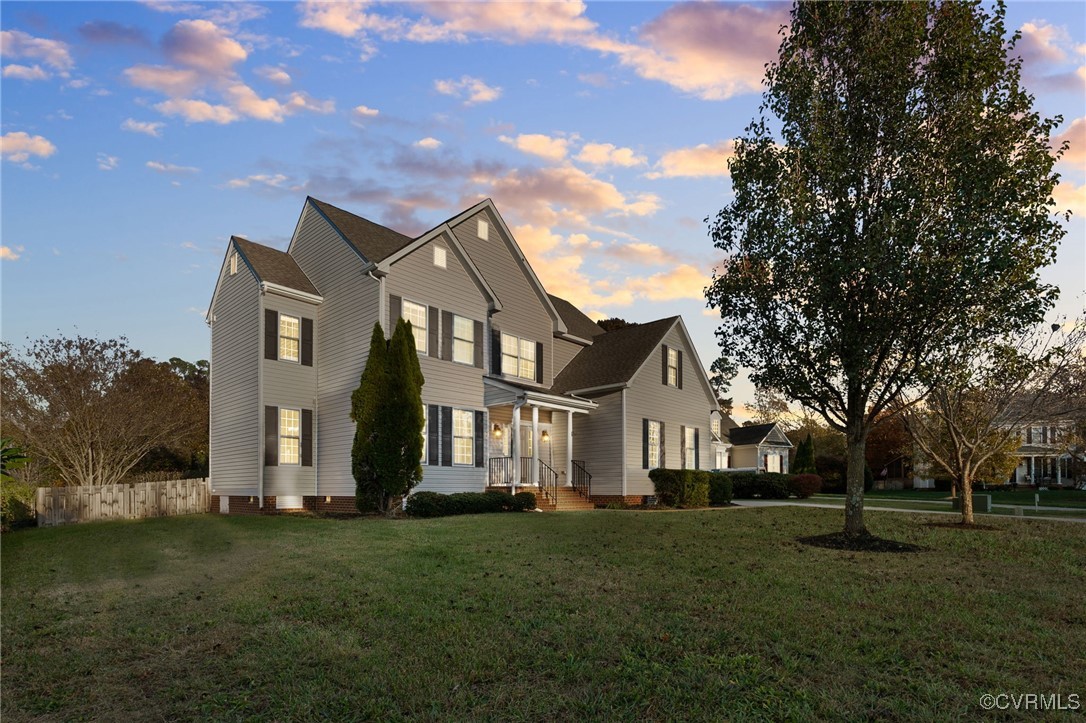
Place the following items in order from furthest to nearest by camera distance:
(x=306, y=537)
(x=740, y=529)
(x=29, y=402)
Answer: (x=29, y=402), (x=740, y=529), (x=306, y=537)

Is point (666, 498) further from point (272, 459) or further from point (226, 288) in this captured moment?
point (226, 288)

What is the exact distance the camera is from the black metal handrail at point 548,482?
2439 cm

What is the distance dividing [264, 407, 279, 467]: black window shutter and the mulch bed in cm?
1434

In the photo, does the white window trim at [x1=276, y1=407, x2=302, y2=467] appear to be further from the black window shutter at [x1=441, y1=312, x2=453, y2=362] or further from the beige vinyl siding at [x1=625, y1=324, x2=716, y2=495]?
A: the beige vinyl siding at [x1=625, y1=324, x2=716, y2=495]

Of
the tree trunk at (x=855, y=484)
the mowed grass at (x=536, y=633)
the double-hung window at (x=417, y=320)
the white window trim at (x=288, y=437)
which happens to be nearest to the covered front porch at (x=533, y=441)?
the double-hung window at (x=417, y=320)

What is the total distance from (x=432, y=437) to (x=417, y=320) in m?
3.51

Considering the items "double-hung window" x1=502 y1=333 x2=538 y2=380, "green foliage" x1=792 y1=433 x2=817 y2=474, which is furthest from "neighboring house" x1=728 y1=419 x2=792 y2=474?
"double-hung window" x1=502 y1=333 x2=538 y2=380

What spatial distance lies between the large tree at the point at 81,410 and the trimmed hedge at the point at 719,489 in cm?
2195

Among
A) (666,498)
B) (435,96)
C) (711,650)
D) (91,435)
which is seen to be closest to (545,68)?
(435,96)

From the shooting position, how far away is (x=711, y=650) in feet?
20.7

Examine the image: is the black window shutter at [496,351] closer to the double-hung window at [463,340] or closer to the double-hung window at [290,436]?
the double-hung window at [463,340]

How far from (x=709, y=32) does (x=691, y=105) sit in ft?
5.04

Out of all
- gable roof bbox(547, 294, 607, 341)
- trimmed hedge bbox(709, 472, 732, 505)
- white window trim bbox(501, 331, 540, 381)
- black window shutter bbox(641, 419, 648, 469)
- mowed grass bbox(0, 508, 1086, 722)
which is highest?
gable roof bbox(547, 294, 607, 341)

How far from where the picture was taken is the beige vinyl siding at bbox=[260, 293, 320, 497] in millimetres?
21062
